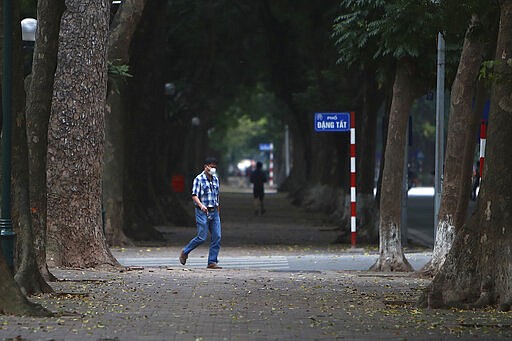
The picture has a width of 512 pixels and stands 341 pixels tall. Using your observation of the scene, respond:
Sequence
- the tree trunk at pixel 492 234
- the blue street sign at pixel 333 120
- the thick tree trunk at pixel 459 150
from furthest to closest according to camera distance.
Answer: the blue street sign at pixel 333 120 < the thick tree trunk at pixel 459 150 < the tree trunk at pixel 492 234

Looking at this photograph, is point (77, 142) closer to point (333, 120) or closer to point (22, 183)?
point (22, 183)

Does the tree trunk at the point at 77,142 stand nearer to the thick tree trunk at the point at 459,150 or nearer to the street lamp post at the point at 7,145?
the street lamp post at the point at 7,145

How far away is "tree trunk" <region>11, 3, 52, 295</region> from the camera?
49.7ft

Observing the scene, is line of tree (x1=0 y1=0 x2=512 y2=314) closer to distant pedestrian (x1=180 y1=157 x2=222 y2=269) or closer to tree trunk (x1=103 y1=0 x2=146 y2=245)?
tree trunk (x1=103 y1=0 x2=146 y2=245)

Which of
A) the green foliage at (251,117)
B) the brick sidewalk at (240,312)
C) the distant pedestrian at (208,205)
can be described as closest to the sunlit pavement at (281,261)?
the distant pedestrian at (208,205)

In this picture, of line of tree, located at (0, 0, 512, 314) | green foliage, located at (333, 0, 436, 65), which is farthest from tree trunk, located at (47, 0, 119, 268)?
green foliage, located at (333, 0, 436, 65)

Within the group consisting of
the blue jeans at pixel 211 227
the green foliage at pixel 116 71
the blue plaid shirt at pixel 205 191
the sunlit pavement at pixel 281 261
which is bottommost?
the sunlit pavement at pixel 281 261

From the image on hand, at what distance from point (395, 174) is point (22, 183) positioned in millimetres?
8098

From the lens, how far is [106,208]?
27516 mm

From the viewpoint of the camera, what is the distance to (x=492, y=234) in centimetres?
1423

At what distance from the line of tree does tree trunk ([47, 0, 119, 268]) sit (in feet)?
0.07

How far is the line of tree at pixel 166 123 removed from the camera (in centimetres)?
1439

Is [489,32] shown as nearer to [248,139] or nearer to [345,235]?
[345,235]

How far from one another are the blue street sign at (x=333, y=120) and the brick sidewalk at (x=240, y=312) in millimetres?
8710
